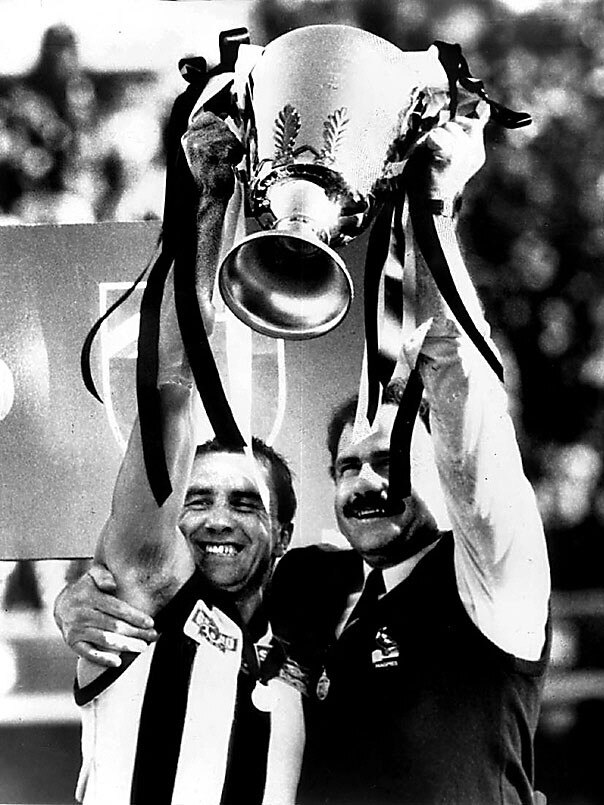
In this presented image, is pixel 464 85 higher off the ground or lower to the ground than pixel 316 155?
higher

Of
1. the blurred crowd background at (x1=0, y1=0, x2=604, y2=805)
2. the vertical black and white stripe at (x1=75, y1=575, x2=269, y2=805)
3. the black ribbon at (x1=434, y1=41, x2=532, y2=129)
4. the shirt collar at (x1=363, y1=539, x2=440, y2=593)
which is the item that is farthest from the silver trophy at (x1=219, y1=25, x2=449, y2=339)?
the vertical black and white stripe at (x1=75, y1=575, x2=269, y2=805)

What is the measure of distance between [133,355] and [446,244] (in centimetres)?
55

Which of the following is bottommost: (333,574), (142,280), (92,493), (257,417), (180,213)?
(333,574)

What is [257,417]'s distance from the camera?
1.56m

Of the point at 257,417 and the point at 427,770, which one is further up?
the point at 257,417

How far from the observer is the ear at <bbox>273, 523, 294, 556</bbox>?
5.09 feet

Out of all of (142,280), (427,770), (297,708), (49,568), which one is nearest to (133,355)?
(142,280)

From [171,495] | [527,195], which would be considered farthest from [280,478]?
[527,195]

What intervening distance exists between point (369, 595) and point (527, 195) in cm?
71

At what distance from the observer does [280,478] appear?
156cm

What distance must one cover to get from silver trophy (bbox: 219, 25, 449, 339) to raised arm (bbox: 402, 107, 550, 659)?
113 millimetres

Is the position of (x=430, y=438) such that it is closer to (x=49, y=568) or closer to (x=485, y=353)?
(x=485, y=353)

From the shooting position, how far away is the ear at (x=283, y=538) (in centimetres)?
155

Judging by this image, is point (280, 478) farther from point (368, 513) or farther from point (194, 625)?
point (194, 625)
